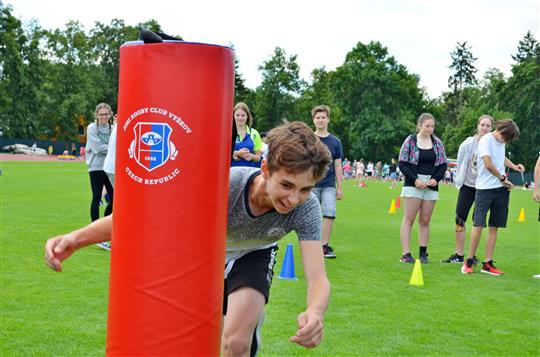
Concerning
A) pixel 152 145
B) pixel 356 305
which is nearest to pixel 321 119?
pixel 356 305

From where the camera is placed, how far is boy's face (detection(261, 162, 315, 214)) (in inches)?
116

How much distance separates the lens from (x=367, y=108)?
73125mm

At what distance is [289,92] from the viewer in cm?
8100

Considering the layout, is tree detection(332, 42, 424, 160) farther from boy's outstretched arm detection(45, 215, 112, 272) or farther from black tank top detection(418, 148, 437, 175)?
boy's outstretched arm detection(45, 215, 112, 272)

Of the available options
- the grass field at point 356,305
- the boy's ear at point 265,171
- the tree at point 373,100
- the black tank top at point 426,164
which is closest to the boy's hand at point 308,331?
the boy's ear at point 265,171

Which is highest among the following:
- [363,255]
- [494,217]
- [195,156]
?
[195,156]

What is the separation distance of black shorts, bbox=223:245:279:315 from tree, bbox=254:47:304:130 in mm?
76276

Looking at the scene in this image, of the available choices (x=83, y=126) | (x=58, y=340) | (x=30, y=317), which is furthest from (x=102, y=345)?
(x=83, y=126)

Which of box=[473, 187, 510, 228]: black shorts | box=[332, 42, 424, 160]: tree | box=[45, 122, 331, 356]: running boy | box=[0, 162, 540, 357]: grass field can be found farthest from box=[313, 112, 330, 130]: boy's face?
box=[332, 42, 424, 160]: tree

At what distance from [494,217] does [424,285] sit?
1644 millimetres

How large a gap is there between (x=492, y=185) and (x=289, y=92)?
7272cm

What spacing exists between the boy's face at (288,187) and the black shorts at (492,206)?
6.55m

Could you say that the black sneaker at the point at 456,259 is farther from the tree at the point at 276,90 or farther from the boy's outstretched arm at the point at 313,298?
the tree at the point at 276,90

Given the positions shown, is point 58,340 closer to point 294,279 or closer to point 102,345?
point 102,345
